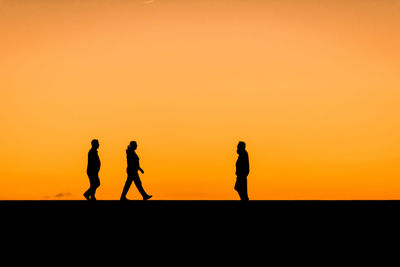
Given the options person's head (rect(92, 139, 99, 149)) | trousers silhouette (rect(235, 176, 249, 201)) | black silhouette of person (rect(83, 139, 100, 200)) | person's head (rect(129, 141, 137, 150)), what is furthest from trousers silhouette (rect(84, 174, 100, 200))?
trousers silhouette (rect(235, 176, 249, 201))

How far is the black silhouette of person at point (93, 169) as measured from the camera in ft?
71.6

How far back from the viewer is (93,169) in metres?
21.8
